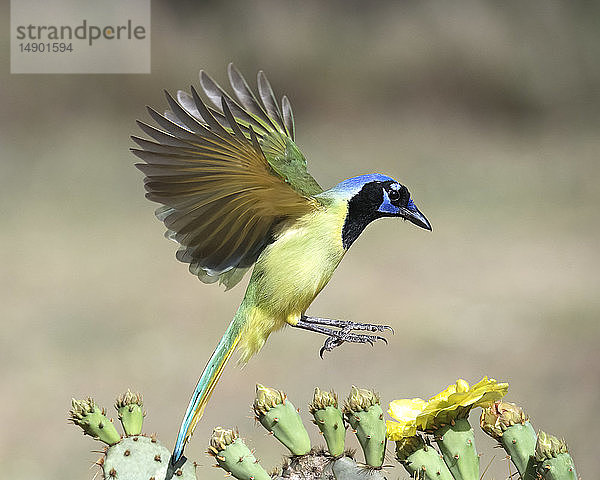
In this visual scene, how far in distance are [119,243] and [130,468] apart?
4488 millimetres

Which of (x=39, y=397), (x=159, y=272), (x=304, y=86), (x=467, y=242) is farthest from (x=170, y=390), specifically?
(x=304, y=86)

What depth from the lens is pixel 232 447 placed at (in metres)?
0.96

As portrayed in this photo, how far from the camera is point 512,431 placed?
91 cm

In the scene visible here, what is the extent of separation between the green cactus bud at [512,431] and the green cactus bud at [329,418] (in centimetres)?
15

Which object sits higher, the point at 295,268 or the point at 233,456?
the point at 295,268

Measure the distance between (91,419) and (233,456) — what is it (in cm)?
19

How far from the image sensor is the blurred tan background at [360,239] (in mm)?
3861

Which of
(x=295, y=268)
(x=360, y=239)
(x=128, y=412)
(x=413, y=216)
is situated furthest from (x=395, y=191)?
(x=360, y=239)

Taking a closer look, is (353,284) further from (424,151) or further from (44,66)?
(44,66)

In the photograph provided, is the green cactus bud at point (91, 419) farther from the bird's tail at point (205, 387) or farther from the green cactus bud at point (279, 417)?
the green cactus bud at point (279, 417)

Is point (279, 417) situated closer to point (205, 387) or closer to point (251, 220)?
point (205, 387)

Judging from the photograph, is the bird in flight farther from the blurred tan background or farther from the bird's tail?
the blurred tan background

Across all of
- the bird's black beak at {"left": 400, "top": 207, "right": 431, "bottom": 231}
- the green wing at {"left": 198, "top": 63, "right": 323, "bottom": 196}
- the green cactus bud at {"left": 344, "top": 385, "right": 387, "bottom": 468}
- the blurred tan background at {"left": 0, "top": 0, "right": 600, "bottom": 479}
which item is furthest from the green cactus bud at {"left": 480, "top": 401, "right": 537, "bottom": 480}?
the blurred tan background at {"left": 0, "top": 0, "right": 600, "bottom": 479}

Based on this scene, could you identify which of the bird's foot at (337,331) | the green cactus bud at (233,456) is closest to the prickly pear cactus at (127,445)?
the green cactus bud at (233,456)
